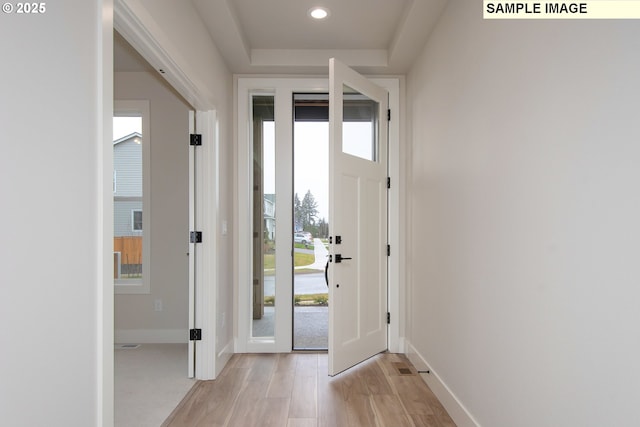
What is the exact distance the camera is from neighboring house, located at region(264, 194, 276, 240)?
3.68 m

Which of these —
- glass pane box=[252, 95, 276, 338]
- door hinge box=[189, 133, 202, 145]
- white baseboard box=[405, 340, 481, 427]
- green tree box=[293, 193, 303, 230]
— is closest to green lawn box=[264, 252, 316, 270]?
glass pane box=[252, 95, 276, 338]

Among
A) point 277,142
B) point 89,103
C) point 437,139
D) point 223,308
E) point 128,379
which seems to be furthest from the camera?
point 277,142

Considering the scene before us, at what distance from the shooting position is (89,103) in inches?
54.9

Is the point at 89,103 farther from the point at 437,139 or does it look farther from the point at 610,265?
the point at 437,139

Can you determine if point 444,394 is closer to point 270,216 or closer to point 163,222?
point 270,216

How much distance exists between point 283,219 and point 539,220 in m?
2.50

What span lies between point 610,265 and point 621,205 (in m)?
0.18

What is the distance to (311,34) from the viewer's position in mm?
3193

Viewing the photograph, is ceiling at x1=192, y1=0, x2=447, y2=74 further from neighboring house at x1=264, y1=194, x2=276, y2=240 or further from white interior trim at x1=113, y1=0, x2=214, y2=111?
neighboring house at x1=264, y1=194, x2=276, y2=240

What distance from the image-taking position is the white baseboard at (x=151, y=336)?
3.92m

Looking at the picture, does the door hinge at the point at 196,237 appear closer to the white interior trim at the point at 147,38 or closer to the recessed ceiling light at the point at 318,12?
the white interior trim at the point at 147,38

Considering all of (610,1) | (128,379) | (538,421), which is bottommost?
(128,379)

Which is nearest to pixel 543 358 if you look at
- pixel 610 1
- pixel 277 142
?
pixel 610 1

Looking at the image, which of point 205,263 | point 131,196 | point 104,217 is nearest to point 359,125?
point 205,263
